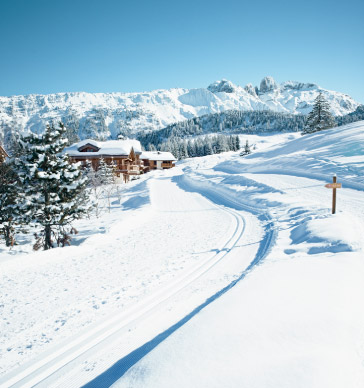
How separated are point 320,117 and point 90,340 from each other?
48.5m

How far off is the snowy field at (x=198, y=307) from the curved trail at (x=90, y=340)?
21 mm

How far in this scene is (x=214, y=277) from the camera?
6.07 meters

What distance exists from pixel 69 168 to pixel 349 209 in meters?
14.6

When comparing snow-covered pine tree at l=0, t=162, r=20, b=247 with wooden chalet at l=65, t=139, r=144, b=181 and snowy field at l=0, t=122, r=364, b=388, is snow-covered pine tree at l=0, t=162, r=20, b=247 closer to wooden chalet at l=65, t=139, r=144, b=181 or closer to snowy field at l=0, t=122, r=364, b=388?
snowy field at l=0, t=122, r=364, b=388

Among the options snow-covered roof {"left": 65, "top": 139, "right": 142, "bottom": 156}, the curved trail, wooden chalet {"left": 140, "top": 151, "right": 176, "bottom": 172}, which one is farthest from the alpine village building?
the curved trail

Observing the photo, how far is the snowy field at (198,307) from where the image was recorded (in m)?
2.72

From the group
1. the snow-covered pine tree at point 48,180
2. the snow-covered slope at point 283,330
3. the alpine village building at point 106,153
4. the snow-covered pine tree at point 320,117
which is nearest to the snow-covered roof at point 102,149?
the alpine village building at point 106,153

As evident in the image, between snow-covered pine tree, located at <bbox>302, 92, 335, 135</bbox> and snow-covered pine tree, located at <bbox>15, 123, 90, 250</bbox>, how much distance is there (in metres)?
41.8

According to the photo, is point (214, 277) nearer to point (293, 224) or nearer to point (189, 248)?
point (189, 248)

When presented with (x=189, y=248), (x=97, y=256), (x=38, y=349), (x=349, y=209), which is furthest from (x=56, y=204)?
(x=349, y=209)

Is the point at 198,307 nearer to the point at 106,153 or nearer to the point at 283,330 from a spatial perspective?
the point at 283,330

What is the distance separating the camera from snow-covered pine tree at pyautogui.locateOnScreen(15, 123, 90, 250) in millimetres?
12891

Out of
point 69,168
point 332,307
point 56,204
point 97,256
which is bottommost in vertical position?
point 97,256

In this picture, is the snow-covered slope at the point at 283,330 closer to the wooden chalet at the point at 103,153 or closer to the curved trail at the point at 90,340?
the curved trail at the point at 90,340
